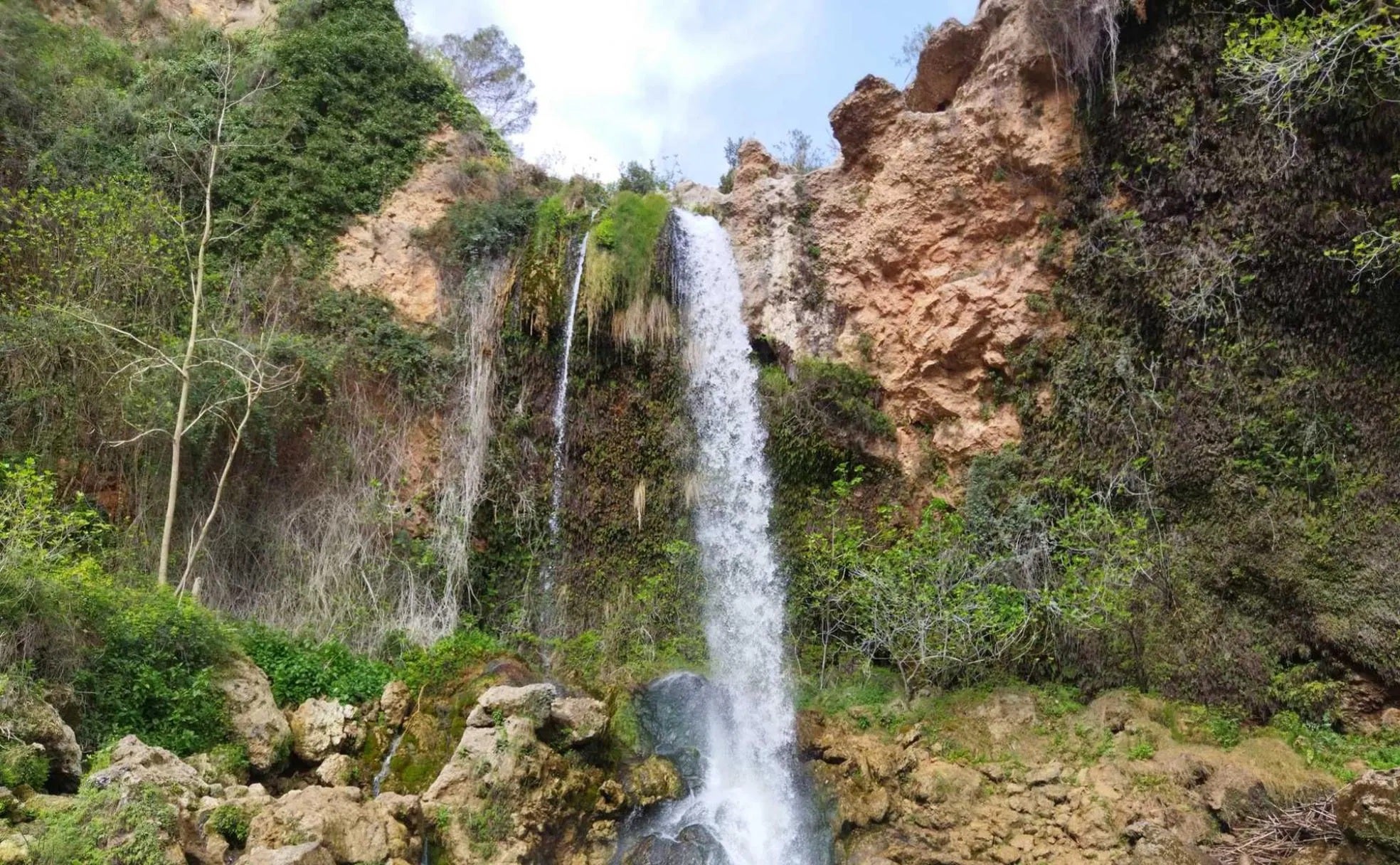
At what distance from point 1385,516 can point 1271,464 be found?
1.00 meters

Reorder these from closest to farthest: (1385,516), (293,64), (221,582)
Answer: (1385,516) → (221,582) → (293,64)

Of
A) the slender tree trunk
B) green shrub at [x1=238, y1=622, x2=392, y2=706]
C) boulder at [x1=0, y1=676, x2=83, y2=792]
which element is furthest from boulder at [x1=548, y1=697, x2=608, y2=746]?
the slender tree trunk

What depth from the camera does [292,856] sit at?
498 centimetres

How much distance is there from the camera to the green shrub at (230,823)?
17.8 feet

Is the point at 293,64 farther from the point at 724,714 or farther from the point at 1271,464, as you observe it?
the point at 1271,464

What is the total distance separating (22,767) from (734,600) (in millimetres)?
7194

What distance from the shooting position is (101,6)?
14148 mm

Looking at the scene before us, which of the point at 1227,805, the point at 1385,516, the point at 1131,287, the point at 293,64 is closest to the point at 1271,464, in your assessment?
the point at 1385,516

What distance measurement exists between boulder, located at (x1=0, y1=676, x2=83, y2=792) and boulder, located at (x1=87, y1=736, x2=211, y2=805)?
41cm

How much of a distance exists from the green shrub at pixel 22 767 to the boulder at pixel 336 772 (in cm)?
204

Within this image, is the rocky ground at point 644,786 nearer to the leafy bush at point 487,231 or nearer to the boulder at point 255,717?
the boulder at point 255,717

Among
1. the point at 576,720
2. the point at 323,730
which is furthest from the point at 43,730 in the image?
the point at 576,720

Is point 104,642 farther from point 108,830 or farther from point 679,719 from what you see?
point 679,719

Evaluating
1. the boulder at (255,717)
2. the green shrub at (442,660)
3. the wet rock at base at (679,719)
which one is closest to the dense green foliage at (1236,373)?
the wet rock at base at (679,719)
